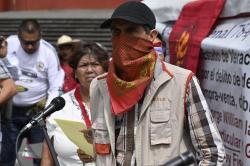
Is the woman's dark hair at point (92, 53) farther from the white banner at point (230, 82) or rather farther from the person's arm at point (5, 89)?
the person's arm at point (5, 89)

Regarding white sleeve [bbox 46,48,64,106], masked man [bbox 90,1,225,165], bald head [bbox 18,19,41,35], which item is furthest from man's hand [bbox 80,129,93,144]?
bald head [bbox 18,19,41,35]

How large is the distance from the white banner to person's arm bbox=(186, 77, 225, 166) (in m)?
0.33

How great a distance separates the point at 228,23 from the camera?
3660 mm

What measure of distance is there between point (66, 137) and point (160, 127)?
1436mm

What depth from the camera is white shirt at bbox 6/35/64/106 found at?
23.5 ft

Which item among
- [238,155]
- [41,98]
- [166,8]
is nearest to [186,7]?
[166,8]

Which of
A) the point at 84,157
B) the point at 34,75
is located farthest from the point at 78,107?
the point at 34,75

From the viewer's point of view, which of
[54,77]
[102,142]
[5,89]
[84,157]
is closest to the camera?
[102,142]

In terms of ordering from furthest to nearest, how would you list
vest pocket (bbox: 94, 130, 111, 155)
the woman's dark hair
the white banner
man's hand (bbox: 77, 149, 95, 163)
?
1. the woman's dark hair
2. man's hand (bbox: 77, 149, 95, 163)
3. the white banner
4. vest pocket (bbox: 94, 130, 111, 155)

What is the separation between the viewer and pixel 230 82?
3.32 m

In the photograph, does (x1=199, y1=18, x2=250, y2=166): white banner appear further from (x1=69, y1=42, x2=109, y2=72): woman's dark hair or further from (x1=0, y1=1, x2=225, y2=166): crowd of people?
(x1=69, y1=42, x2=109, y2=72): woman's dark hair

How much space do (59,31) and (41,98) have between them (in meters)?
11.1

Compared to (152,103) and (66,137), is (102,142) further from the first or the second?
(66,137)

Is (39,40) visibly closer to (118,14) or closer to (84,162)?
(84,162)
